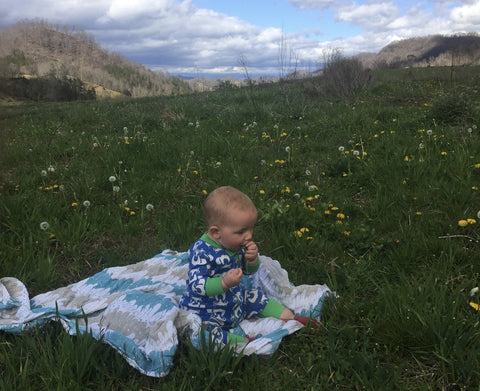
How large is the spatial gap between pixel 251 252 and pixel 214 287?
15.4 inches

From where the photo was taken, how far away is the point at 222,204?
2.65 m

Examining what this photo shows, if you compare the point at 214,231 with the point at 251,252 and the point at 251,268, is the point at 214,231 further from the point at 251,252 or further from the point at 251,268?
the point at 251,268

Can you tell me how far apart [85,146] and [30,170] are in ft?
4.64

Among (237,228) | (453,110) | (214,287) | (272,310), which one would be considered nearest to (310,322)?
(272,310)

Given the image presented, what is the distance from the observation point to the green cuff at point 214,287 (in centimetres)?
261

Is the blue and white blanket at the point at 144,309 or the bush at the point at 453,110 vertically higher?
the bush at the point at 453,110

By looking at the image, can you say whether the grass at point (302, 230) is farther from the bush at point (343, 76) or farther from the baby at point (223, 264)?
the bush at point (343, 76)

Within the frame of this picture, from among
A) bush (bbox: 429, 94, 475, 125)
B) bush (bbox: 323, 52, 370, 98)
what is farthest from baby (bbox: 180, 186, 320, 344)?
bush (bbox: 323, 52, 370, 98)

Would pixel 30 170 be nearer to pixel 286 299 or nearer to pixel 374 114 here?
pixel 286 299

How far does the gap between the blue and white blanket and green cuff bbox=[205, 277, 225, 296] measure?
230mm

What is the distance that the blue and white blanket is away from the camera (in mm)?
2479

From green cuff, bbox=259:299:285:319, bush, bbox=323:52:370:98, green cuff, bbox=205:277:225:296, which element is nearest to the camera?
green cuff, bbox=205:277:225:296

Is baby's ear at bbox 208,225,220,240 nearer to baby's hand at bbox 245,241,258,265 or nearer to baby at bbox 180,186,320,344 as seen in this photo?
baby at bbox 180,186,320,344

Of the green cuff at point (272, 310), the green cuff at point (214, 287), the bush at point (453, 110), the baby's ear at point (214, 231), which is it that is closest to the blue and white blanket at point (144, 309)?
the green cuff at point (272, 310)
